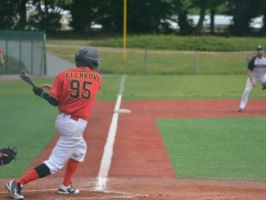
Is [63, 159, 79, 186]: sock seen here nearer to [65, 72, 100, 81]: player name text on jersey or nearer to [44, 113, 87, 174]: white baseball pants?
[44, 113, 87, 174]: white baseball pants

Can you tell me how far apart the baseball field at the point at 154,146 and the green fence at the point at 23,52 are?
10448 mm

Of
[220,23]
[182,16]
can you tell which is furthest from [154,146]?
[220,23]

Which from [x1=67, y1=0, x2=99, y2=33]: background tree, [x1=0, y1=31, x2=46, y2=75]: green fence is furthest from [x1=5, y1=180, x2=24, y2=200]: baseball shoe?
[x1=67, y1=0, x2=99, y2=33]: background tree

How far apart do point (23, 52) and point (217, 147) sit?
26.2m

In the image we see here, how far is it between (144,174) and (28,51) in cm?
2872

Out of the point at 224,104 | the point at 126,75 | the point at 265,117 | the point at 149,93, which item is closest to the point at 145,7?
the point at 126,75

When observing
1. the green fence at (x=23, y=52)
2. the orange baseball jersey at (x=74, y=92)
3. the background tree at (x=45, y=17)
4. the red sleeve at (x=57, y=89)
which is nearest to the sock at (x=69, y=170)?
the orange baseball jersey at (x=74, y=92)

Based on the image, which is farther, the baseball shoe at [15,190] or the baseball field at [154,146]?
the baseball field at [154,146]

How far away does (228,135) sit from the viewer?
15023 mm

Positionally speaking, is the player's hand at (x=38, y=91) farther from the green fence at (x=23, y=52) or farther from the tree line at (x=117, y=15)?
the tree line at (x=117, y=15)

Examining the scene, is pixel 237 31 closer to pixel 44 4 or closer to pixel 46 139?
pixel 44 4

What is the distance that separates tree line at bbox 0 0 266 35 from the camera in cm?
6906

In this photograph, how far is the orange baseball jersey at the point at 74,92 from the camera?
8508 mm

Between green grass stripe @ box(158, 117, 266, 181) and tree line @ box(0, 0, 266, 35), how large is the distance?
5228 cm
